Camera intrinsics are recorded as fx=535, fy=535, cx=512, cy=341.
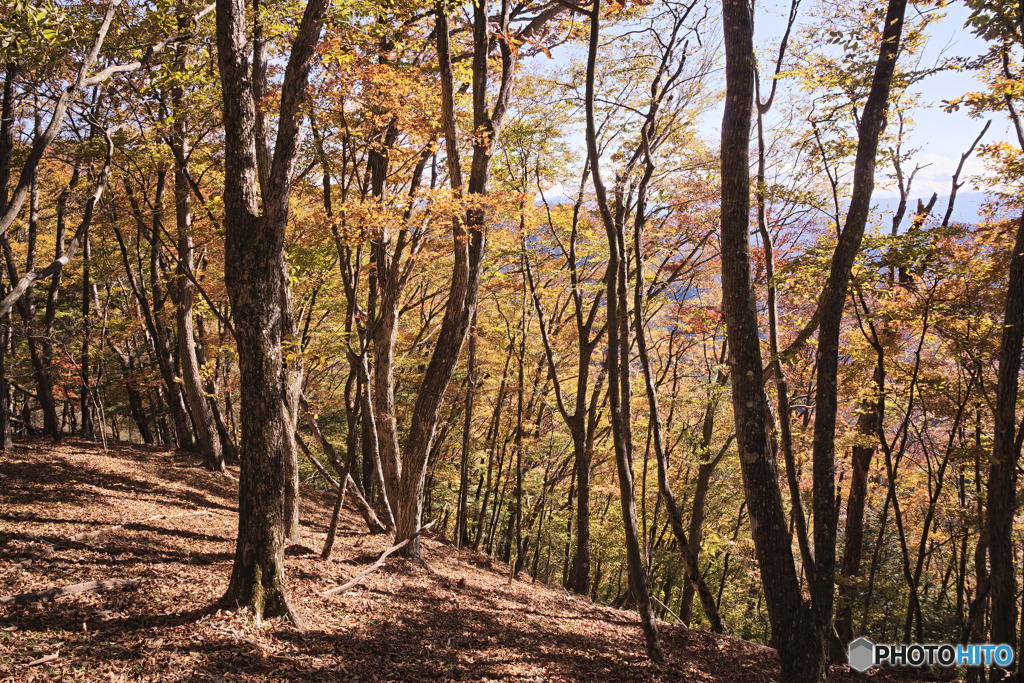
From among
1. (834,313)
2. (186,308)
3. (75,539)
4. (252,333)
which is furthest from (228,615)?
(186,308)

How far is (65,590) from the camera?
4.60m

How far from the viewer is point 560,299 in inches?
603

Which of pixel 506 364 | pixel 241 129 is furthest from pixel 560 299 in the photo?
pixel 241 129

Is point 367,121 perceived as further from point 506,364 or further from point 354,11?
point 506,364

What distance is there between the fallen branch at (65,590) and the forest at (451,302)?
0.06 feet

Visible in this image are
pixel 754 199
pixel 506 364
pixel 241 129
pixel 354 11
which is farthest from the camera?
pixel 506 364

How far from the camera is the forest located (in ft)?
15.2

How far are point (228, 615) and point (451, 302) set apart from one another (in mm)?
4260

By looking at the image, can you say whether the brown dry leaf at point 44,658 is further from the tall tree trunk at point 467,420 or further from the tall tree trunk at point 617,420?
the tall tree trunk at point 467,420

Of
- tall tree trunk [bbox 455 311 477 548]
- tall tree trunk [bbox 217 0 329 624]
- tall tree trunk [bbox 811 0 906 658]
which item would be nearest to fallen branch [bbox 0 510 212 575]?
tall tree trunk [bbox 217 0 329 624]

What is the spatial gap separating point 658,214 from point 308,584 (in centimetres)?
1022

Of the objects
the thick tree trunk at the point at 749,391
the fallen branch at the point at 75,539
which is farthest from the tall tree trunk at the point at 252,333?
the thick tree trunk at the point at 749,391

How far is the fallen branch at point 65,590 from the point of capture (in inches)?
171

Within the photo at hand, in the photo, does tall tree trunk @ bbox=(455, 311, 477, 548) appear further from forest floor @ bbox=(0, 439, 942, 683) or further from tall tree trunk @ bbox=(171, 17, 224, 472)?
tall tree trunk @ bbox=(171, 17, 224, 472)
